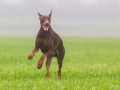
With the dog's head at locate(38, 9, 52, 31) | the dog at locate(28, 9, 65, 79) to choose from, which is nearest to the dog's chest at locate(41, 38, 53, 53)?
the dog at locate(28, 9, 65, 79)

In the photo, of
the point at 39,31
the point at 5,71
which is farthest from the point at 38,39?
the point at 5,71

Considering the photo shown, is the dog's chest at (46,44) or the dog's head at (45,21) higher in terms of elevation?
the dog's head at (45,21)

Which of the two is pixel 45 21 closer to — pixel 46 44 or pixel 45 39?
pixel 45 39

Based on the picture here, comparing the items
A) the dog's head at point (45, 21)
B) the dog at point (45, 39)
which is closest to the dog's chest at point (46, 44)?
the dog at point (45, 39)

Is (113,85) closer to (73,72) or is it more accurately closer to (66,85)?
(66,85)

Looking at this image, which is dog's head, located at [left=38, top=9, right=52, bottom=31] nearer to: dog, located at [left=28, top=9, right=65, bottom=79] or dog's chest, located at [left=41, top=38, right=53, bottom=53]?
dog, located at [left=28, top=9, right=65, bottom=79]

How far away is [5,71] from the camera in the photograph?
49.4 feet

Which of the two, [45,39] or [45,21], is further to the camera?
[45,39]

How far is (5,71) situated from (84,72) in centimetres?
334

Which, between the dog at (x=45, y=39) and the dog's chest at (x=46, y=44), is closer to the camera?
the dog at (x=45, y=39)

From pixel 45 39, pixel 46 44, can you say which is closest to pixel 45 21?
pixel 45 39

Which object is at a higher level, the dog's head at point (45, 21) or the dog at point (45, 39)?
the dog's head at point (45, 21)

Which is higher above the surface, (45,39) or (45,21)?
(45,21)

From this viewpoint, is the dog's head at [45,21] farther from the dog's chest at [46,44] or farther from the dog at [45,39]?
the dog's chest at [46,44]
